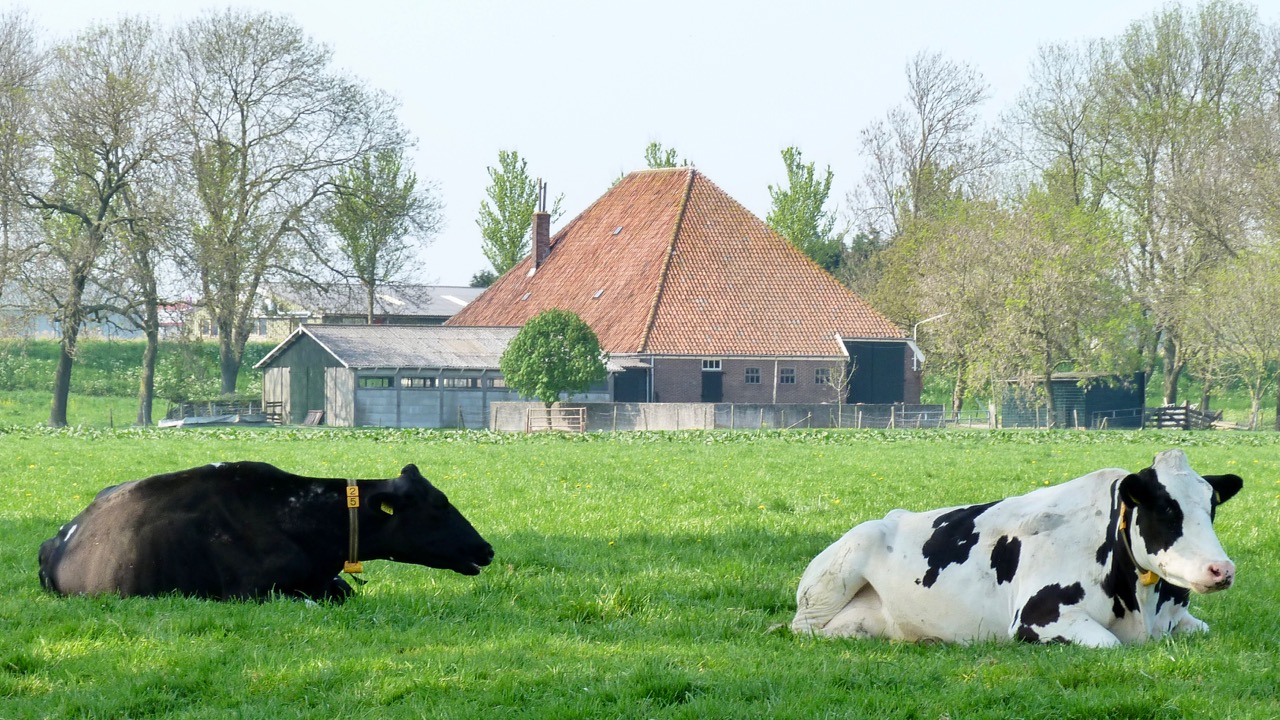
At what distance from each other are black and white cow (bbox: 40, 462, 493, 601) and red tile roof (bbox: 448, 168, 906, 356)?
150 ft

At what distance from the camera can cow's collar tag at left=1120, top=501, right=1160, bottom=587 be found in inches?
248

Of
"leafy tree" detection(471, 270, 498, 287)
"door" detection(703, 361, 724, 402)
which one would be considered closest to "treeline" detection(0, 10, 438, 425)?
"door" detection(703, 361, 724, 402)

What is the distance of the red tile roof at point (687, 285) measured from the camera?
56.6 meters

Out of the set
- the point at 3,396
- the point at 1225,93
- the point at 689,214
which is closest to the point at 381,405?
the point at 689,214

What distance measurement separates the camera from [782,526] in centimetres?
1241

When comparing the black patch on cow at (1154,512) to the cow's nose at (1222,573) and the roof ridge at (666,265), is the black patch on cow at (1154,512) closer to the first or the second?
the cow's nose at (1222,573)

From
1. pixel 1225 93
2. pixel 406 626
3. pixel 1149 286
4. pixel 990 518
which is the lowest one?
pixel 406 626

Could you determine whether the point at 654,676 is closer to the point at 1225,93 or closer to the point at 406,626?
the point at 406,626

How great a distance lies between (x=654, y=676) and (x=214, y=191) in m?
53.9

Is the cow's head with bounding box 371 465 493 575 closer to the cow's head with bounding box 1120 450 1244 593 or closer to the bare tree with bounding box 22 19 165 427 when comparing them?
the cow's head with bounding box 1120 450 1244 593

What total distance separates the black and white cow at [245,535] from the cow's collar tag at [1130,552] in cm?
409

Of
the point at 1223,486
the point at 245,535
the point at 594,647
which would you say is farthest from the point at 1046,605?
the point at 245,535

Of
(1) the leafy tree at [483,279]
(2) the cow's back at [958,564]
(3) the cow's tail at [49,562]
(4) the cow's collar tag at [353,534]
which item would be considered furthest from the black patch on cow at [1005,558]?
(1) the leafy tree at [483,279]

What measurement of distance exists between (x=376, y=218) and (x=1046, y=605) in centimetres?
5504
